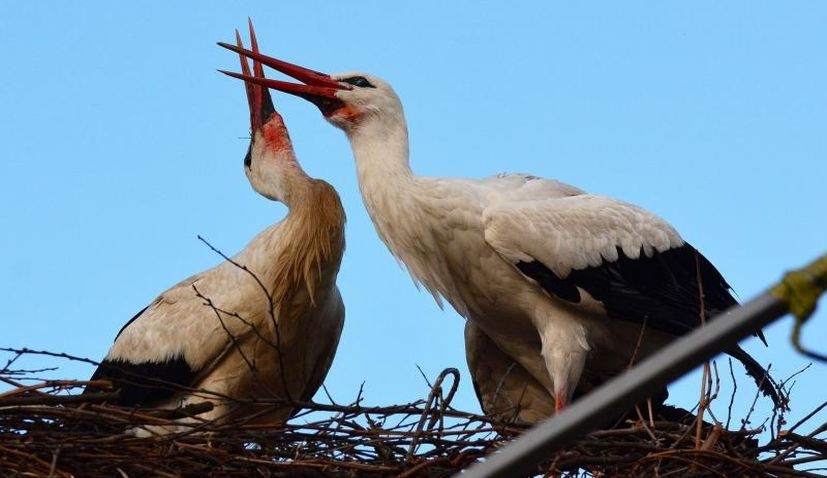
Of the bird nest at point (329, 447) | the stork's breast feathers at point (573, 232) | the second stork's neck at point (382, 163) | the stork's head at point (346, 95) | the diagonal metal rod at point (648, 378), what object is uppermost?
the stork's head at point (346, 95)

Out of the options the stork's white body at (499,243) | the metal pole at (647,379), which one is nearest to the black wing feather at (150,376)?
the stork's white body at (499,243)

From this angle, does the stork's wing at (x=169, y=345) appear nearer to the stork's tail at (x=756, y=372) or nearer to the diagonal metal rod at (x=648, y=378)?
the stork's tail at (x=756, y=372)

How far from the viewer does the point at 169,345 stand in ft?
18.7

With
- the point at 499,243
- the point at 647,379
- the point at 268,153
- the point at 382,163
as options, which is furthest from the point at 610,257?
the point at 647,379

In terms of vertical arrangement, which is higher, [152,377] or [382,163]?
[382,163]

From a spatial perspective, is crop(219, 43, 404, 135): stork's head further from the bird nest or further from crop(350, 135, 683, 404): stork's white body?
the bird nest

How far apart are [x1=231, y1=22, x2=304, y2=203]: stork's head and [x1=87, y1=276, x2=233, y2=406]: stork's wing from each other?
0.62 metres

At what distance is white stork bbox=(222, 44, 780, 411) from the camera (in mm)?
5145

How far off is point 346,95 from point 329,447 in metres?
1.85

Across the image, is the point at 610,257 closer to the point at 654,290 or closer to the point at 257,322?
the point at 654,290

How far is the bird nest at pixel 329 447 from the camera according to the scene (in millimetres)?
4016

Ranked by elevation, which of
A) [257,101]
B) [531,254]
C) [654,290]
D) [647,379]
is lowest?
[647,379]

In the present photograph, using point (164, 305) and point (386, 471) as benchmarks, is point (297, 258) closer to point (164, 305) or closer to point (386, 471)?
point (164, 305)

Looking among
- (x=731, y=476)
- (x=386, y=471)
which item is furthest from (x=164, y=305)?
(x=731, y=476)
